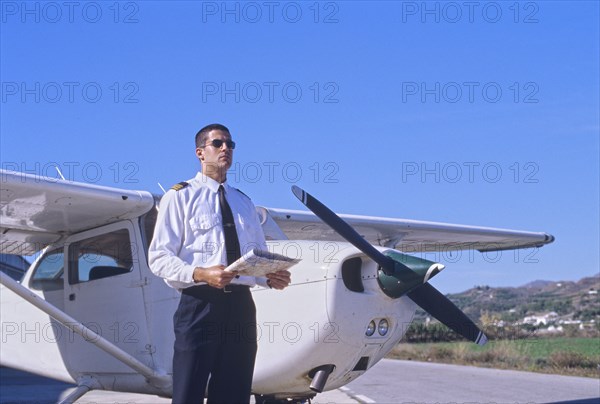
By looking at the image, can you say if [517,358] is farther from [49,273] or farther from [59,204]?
[59,204]

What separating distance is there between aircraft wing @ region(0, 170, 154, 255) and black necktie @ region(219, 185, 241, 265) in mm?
3245

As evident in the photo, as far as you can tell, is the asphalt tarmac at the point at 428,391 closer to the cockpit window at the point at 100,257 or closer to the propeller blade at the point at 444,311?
the cockpit window at the point at 100,257

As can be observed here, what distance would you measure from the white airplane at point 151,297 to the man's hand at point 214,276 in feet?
1.00

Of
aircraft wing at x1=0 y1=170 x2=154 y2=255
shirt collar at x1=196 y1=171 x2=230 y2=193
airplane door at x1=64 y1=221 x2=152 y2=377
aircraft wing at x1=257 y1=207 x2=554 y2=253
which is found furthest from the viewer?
aircraft wing at x1=257 y1=207 x2=554 y2=253

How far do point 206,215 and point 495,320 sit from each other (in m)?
17.5

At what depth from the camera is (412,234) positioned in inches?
376

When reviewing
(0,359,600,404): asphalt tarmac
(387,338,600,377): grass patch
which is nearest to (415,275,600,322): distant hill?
(387,338,600,377): grass patch

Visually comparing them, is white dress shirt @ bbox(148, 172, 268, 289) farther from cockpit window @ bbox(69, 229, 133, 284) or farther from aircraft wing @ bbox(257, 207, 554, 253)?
aircraft wing @ bbox(257, 207, 554, 253)

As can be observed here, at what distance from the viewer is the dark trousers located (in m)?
3.38

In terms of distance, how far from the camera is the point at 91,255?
7340 mm

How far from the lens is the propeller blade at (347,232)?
5211 mm

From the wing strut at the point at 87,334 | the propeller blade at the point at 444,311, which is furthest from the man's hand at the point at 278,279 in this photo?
the wing strut at the point at 87,334

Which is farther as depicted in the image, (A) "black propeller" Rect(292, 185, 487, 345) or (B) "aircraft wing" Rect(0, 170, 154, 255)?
(B) "aircraft wing" Rect(0, 170, 154, 255)

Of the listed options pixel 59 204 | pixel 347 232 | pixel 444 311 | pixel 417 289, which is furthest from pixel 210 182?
pixel 59 204
